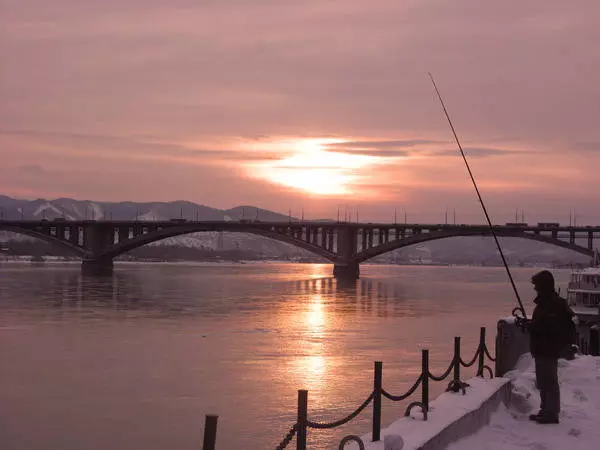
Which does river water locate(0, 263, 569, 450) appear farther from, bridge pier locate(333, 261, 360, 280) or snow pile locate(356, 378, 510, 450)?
bridge pier locate(333, 261, 360, 280)

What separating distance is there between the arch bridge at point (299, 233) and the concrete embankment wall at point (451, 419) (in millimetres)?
109244

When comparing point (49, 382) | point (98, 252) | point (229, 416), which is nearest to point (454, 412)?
point (229, 416)

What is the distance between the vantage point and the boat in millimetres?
45469

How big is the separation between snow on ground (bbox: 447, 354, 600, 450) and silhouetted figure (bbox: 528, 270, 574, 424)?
405 millimetres

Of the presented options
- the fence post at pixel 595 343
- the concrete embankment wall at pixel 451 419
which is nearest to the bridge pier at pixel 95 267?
the fence post at pixel 595 343

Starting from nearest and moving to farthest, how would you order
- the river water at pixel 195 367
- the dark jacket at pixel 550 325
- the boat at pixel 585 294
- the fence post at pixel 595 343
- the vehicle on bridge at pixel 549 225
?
the dark jacket at pixel 550 325, the river water at pixel 195 367, the fence post at pixel 595 343, the boat at pixel 585 294, the vehicle on bridge at pixel 549 225

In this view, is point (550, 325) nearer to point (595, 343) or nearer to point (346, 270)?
point (595, 343)

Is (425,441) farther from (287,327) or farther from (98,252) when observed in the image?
(98,252)

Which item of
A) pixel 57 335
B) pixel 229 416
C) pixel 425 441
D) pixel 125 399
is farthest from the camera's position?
pixel 57 335

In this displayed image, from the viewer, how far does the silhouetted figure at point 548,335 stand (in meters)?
13.6

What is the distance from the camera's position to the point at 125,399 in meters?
24.5

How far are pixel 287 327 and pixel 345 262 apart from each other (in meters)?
89.0

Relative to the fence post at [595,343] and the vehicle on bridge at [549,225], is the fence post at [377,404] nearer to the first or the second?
the fence post at [595,343]

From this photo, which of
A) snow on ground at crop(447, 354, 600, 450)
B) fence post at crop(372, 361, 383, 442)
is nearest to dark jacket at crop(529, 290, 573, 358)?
snow on ground at crop(447, 354, 600, 450)
